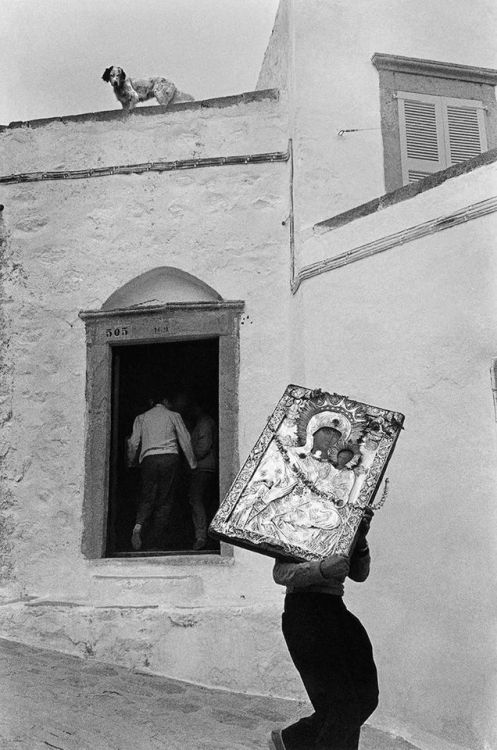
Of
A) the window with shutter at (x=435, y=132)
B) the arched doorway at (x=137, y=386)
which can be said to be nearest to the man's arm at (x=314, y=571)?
the arched doorway at (x=137, y=386)

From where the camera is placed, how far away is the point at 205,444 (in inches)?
280

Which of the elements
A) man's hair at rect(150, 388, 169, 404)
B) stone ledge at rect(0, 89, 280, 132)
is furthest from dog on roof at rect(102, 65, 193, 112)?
man's hair at rect(150, 388, 169, 404)

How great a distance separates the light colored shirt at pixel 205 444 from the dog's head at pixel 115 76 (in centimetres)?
327

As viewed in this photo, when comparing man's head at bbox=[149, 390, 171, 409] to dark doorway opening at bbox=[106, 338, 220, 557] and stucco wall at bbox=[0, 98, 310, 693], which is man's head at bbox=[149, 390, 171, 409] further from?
A: stucco wall at bbox=[0, 98, 310, 693]

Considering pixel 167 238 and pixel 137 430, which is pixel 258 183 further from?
pixel 137 430

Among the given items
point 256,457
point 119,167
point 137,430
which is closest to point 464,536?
point 256,457

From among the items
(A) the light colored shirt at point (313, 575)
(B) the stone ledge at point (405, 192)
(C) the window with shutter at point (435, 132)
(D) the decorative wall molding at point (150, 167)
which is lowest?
(A) the light colored shirt at point (313, 575)

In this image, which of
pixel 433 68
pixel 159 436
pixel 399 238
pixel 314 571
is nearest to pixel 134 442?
pixel 159 436

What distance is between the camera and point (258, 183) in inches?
279

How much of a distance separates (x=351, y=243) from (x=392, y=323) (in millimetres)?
752

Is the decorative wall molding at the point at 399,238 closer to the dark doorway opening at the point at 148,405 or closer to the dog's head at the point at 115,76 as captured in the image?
the dark doorway opening at the point at 148,405

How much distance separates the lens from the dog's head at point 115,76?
8.00m

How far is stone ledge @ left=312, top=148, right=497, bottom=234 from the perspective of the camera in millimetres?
5219

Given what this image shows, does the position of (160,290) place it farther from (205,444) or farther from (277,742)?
(277,742)
